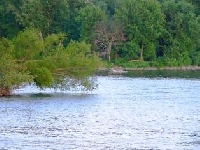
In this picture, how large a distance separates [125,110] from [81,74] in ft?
27.4

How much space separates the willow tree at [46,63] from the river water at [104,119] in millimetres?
1239

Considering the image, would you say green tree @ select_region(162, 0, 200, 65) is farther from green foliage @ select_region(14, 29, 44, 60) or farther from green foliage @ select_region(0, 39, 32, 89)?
green foliage @ select_region(0, 39, 32, 89)

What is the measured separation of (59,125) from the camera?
49438mm

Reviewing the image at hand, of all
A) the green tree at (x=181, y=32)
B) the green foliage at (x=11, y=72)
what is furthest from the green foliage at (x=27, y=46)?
the green tree at (x=181, y=32)

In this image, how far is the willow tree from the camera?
6569 centimetres

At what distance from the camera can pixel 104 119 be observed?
53.2m

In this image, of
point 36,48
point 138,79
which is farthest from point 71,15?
point 36,48

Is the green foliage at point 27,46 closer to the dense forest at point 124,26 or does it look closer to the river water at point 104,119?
the river water at point 104,119

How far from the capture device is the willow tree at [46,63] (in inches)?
2586

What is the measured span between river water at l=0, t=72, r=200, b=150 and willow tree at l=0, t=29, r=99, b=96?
1239 mm

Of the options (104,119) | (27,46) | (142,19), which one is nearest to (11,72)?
(27,46)

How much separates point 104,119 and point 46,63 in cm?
1517

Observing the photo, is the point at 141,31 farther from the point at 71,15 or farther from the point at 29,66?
the point at 29,66

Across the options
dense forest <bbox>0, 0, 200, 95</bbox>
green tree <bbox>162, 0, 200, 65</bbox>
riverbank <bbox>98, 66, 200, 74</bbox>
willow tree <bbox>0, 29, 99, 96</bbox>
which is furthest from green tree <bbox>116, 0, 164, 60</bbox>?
willow tree <bbox>0, 29, 99, 96</bbox>
